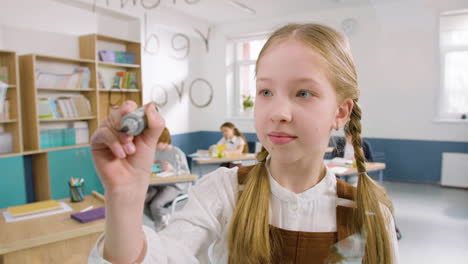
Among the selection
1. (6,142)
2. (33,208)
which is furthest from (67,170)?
(33,208)

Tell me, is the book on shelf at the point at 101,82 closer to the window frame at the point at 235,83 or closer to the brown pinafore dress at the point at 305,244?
the window frame at the point at 235,83

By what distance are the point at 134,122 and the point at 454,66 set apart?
6489 millimetres

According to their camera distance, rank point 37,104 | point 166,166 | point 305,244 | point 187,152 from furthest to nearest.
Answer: point 187,152 < point 37,104 < point 166,166 < point 305,244

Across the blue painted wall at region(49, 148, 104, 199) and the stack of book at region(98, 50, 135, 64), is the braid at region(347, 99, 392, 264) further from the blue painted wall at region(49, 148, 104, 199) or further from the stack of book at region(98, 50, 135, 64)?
the stack of book at region(98, 50, 135, 64)

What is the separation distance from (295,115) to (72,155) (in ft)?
15.0

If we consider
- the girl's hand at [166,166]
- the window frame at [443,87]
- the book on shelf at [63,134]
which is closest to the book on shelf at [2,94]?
the book on shelf at [63,134]

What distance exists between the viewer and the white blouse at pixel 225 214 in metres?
0.76

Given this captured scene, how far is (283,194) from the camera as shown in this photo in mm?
789

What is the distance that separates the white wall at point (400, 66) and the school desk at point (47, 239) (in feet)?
15.5

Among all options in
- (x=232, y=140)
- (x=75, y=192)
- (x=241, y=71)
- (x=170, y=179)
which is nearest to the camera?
(x=75, y=192)

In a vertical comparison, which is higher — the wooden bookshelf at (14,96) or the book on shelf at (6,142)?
the wooden bookshelf at (14,96)

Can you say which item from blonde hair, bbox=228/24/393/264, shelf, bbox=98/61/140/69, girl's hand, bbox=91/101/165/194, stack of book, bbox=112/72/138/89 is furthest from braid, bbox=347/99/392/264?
stack of book, bbox=112/72/138/89

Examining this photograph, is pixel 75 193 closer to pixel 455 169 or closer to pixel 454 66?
pixel 455 169

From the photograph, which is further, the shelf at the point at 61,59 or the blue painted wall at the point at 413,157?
the blue painted wall at the point at 413,157
